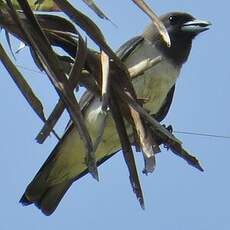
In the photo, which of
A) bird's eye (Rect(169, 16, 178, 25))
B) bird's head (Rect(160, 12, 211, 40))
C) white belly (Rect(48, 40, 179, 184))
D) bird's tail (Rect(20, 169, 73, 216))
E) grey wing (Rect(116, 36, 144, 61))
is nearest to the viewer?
bird's tail (Rect(20, 169, 73, 216))

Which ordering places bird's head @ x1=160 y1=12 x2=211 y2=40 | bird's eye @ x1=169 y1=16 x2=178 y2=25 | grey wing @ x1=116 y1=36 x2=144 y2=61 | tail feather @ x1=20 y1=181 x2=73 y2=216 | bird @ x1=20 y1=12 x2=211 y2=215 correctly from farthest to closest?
1. bird's eye @ x1=169 y1=16 x2=178 y2=25
2. bird's head @ x1=160 y1=12 x2=211 y2=40
3. grey wing @ x1=116 y1=36 x2=144 y2=61
4. bird @ x1=20 y1=12 x2=211 y2=215
5. tail feather @ x1=20 y1=181 x2=73 y2=216

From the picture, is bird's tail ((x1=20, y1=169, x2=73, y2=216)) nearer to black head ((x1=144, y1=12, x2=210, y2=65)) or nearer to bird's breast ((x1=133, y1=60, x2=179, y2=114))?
bird's breast ((x1=133, y1=60, x2=179, y2=114))

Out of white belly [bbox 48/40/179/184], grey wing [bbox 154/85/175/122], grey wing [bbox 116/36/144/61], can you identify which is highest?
grey wing [bbox 116/36/144/61]

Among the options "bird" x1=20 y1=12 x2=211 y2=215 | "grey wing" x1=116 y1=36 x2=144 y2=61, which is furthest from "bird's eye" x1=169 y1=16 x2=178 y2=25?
"grey wing" x1=116 y1=36 x2=144 y2=61

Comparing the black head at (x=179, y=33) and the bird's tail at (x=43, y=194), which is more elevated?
the bird's tail at (x=43, y=194)

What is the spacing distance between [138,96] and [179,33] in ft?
2.94

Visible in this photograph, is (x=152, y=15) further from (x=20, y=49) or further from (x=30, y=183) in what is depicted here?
(x=30, y=183)

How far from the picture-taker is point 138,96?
12.4 feet

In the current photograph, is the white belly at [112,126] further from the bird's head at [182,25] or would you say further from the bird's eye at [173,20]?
the bird's eye at [173,20]

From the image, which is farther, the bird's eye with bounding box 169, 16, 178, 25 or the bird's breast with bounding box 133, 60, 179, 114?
the bird's eye with bounding box 169, 16, 178, 25

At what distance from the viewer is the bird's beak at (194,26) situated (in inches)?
168

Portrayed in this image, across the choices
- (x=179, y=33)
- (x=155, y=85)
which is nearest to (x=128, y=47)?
(x=155, y=85)

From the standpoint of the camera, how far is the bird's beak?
428cm

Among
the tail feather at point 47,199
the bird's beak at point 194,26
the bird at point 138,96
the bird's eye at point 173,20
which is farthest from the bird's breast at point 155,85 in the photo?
the tail feather at point 47,199
